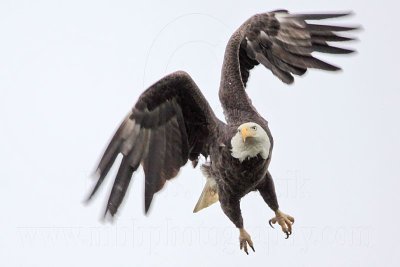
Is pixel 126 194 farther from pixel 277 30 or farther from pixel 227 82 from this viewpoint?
pixel 277 30

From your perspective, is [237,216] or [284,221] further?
[284,221]

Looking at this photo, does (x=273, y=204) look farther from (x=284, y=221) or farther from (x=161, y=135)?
(x=161, y=135)

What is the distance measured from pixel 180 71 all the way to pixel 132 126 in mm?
913

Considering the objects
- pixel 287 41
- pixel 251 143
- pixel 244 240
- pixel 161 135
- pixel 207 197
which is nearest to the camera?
pixel 251 143

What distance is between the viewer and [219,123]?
9.28 meters

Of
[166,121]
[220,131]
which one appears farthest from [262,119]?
[166,121]

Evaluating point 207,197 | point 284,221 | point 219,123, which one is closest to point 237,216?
point 284,221

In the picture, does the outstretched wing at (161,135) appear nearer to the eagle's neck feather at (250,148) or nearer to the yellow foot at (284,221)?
the eagle's neck feather at (250,148)

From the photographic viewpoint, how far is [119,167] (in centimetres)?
931

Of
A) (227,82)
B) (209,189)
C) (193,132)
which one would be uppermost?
(227,82)

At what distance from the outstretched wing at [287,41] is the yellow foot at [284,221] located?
1.51m

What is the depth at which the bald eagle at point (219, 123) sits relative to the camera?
909cm

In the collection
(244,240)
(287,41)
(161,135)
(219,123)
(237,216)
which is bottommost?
(244,240)

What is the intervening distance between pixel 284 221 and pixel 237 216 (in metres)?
0.63
